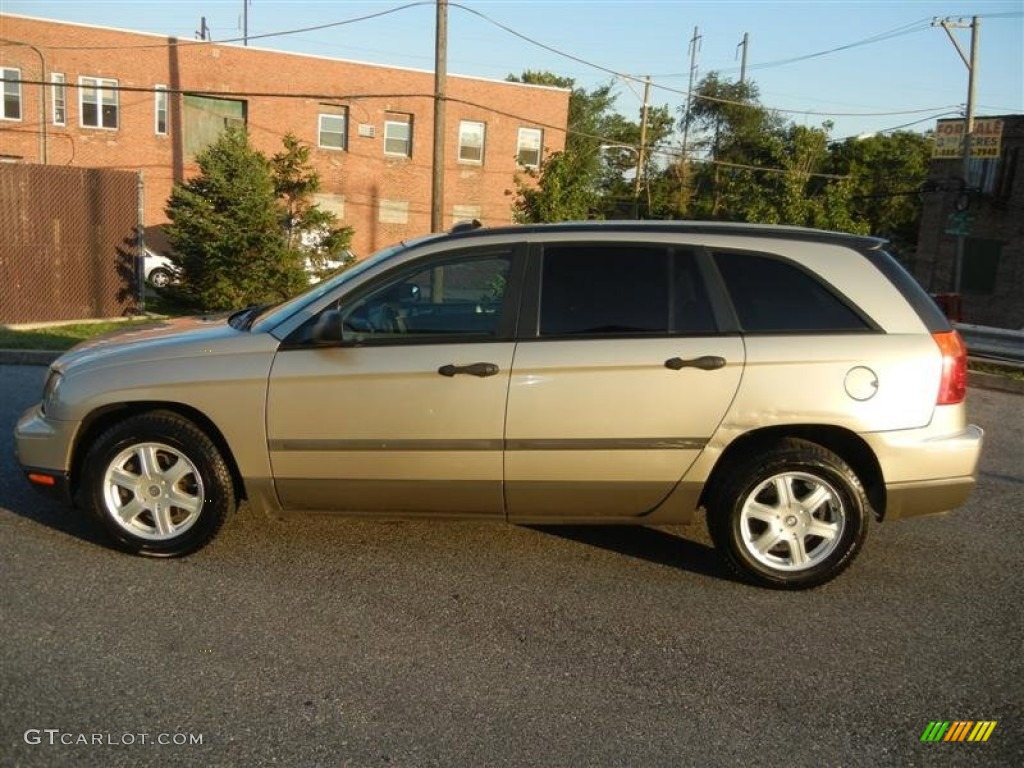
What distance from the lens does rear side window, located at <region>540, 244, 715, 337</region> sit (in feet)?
14.1

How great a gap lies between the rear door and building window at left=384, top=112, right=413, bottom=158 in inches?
1246

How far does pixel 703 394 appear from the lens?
421 cm

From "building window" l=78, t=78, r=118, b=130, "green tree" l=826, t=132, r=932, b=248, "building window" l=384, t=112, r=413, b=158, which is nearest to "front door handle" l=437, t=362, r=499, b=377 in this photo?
"building window" l=78, t=78, r=118, b=130

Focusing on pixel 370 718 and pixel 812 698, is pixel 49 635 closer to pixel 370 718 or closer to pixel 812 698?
pixel 370 718

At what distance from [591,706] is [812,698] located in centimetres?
86

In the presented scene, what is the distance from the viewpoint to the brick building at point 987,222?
3050 cm

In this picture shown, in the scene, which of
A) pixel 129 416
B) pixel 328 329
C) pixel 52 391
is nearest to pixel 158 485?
pixel 129 416

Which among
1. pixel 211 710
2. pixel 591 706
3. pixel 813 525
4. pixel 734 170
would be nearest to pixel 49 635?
pixel 211 710

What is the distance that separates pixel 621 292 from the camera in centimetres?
433

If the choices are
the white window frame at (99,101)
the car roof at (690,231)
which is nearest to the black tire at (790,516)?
the car roof at (690,231)

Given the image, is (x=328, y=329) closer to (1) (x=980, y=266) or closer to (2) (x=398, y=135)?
(2) (x=398, y=135)

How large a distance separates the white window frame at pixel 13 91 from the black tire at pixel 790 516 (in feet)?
106

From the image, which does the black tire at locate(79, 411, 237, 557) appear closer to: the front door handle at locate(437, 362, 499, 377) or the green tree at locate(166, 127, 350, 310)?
the front door handle at locate(437, 362, 499, 377)

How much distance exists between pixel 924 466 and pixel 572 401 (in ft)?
5.68
